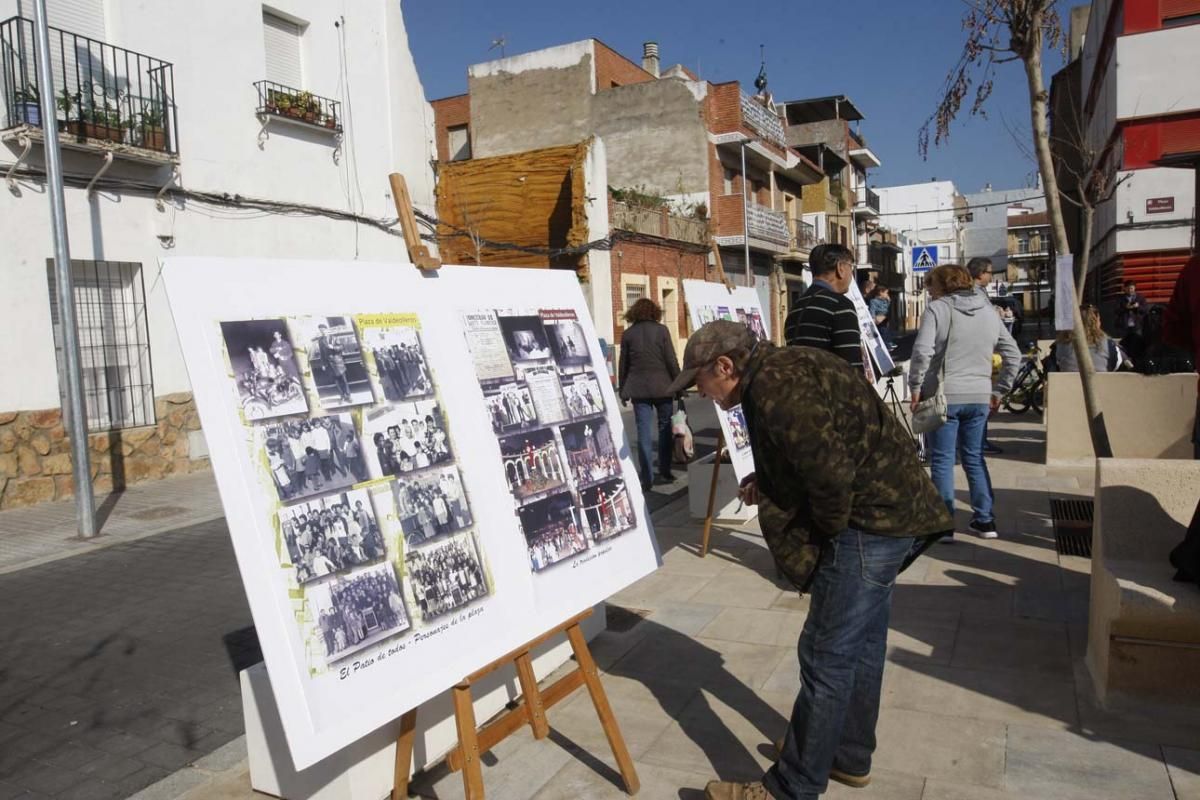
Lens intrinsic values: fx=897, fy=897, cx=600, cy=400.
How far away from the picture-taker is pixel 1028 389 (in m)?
12.8

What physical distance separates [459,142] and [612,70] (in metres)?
5.50

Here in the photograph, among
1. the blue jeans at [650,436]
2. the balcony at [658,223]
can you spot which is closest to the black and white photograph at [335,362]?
the blue jeans at [650,436]

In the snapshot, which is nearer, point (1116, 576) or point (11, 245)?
point (1116, 576)

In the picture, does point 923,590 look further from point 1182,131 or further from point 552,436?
point 1182,131

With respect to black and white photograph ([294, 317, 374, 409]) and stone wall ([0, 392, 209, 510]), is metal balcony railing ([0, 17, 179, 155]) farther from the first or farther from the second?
black and white photograph ([294, 317, 374, 409])

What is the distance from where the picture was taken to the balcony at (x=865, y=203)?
49344 mm

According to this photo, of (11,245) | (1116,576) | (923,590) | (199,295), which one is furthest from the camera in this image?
(11,245)

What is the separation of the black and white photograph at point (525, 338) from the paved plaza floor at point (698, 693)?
4.91 ft

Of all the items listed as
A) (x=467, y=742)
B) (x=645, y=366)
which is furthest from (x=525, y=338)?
(x=645, y=366)

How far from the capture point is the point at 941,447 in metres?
5.79

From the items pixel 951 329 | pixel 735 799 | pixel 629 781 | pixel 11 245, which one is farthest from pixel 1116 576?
pixel 11 245

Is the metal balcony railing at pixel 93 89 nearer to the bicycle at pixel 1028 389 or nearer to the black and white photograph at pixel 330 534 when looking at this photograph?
the black and white photograph at pixel 330 534

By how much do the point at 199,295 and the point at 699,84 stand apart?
26.7 metres

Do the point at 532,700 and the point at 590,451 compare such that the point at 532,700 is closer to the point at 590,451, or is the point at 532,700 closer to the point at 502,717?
the point at 502,717
